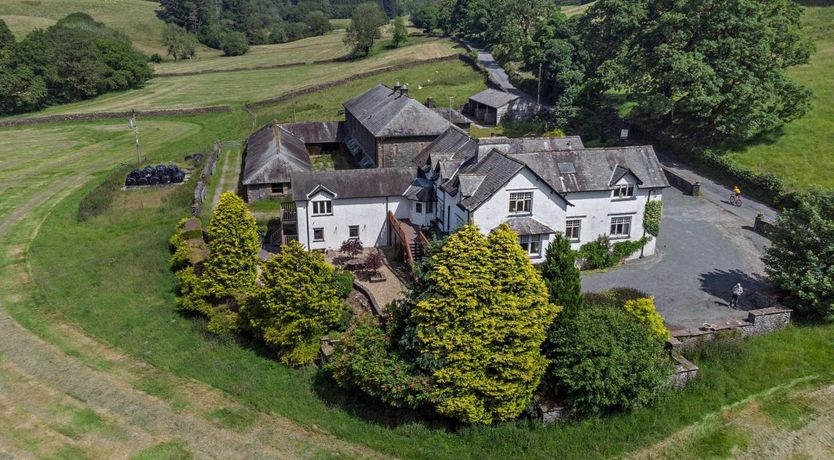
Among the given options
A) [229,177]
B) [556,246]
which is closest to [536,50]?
[229,177]

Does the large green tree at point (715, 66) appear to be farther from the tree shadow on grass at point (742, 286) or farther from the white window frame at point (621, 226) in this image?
the tree shadow on grass at point (742, 286)

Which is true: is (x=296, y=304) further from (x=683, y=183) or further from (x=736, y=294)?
(x=683, y=183)

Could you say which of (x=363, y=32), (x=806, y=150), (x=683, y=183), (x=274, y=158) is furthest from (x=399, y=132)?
(x=363, y=32)

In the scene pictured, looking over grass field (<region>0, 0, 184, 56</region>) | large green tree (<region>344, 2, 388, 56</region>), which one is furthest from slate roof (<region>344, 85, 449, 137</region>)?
grass field (<region>0, 0, 184, 56</region>)

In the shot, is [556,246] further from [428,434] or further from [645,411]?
[428,434]

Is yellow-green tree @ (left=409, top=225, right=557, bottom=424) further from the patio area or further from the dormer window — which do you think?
the dormer window

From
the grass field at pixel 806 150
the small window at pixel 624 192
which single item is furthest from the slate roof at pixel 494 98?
the small window at pixel 624 192
